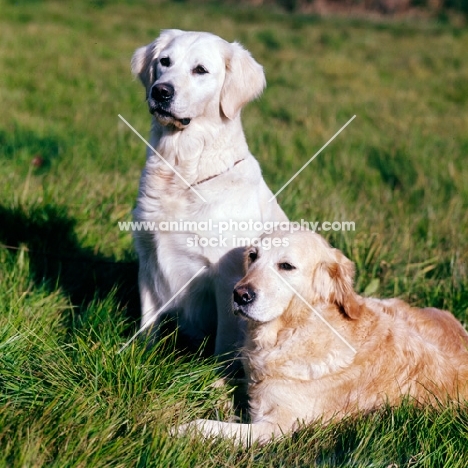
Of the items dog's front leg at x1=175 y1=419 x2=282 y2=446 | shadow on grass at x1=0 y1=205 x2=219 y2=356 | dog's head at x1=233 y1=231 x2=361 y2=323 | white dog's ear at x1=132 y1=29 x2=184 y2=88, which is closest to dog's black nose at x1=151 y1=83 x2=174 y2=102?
white dog's ear at x1=132 y1=29 x2=184 y2=88

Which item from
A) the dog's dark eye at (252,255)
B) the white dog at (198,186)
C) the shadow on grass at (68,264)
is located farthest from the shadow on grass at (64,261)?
the dog's dark eye at (252,255)

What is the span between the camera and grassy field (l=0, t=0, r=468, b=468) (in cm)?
256

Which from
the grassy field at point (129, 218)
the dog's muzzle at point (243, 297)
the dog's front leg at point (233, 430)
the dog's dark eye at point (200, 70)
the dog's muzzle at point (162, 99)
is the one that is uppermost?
the dog's dark eye at point (200, 70)

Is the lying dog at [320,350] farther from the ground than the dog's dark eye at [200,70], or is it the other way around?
the dog's dark eye at [200,70]

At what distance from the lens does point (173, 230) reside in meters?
3.43

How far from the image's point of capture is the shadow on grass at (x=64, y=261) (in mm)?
3875

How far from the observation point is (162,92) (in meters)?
3.36

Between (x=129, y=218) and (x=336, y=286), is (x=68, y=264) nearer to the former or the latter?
(x=129, y=218)

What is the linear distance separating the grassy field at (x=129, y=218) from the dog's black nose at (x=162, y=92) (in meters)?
0.99

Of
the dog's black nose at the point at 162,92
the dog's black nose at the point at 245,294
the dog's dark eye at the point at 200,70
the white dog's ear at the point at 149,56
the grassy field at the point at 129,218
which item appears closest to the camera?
the grassy field at the point at 129,218

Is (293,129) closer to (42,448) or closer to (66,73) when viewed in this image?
(66,73)

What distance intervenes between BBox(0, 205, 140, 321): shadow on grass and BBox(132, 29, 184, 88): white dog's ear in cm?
104

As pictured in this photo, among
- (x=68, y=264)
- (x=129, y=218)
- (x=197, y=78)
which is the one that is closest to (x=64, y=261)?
(x=68, y=264)

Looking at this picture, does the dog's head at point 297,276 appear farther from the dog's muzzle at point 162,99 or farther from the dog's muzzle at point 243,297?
the dog's muzzle at point 162,99
